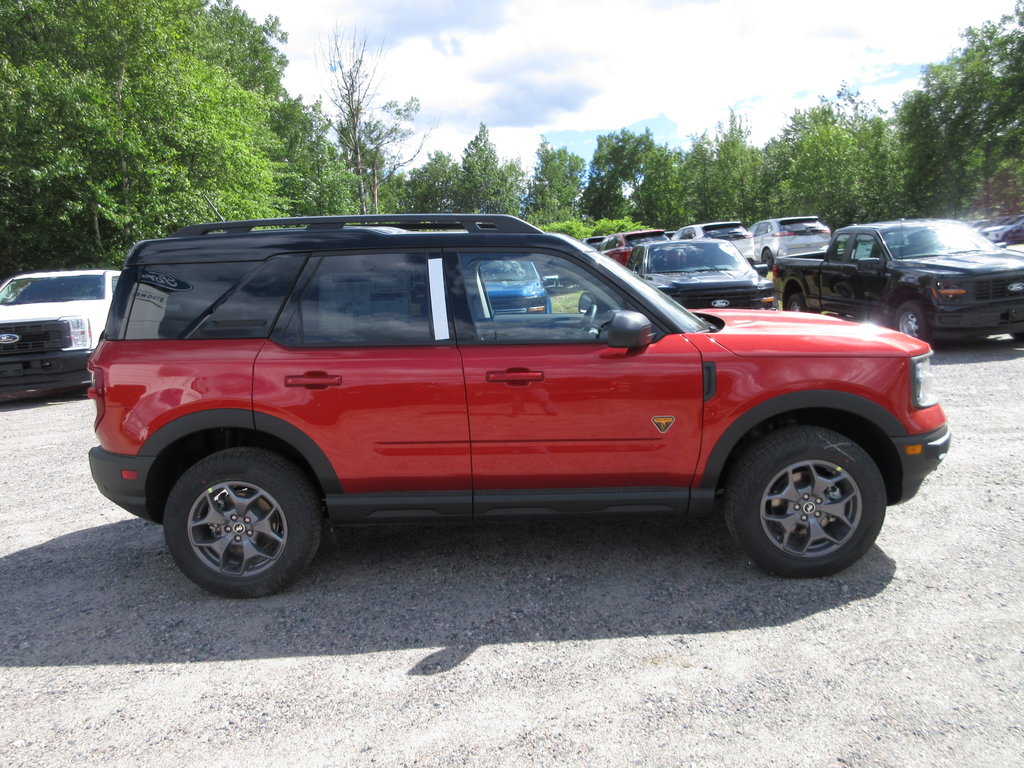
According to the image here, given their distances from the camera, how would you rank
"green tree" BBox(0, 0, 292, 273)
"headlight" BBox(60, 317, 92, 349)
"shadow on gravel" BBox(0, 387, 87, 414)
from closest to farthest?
1. "headlight" BBox(60, 317, 92, 349)
2. "shadow on gravel" BBox(0, 387, 87, 414)
3. "green tree" BBox(0, 0, 292, 273)

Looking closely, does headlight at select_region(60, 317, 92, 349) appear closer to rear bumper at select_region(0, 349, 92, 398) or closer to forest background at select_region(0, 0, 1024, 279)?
rear bumper at select_region(0, 349, 92, 398)

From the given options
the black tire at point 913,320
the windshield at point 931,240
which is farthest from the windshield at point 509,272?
the windshield at point 931,240

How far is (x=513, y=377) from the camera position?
3.60m

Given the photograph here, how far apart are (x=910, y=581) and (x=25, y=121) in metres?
19.6

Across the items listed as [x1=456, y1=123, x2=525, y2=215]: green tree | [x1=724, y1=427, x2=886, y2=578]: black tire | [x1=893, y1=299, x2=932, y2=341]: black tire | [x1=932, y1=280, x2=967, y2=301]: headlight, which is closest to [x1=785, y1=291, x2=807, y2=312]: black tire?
[x1=893, y1=299, x2=932, y2=341]: black tire

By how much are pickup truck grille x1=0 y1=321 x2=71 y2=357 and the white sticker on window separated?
8038 mm

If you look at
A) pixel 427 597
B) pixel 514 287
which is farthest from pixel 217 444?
pixel 514 287

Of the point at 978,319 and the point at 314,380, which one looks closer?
the point at 314,380

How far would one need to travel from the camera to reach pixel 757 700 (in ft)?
9.23

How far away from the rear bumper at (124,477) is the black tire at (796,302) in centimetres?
1075

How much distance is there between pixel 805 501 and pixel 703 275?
322 inches

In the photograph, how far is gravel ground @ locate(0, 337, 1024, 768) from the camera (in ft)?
8.64

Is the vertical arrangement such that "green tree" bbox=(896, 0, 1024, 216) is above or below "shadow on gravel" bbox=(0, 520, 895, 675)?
above

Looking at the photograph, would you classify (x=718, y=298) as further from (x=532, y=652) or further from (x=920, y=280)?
(x=532, y=652)
